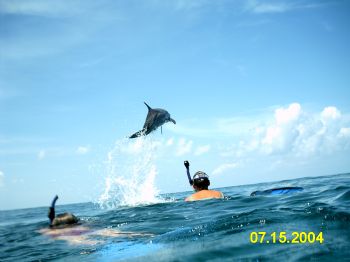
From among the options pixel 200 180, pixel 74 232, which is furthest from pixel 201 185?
pixel 74 232

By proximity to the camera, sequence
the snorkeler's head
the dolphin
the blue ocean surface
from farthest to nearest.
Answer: the dolphin, the snorkeler's head, the blue ocean surface

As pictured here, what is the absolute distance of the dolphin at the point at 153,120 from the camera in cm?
1647

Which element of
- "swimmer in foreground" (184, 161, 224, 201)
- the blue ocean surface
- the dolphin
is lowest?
the blue ocean surface

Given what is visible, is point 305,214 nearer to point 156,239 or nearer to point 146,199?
point 156,239

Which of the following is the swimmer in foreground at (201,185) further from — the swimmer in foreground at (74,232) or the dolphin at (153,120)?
the dolphin at (153,120)

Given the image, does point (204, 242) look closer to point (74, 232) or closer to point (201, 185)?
point (74, 232)

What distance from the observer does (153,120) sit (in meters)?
17.0
